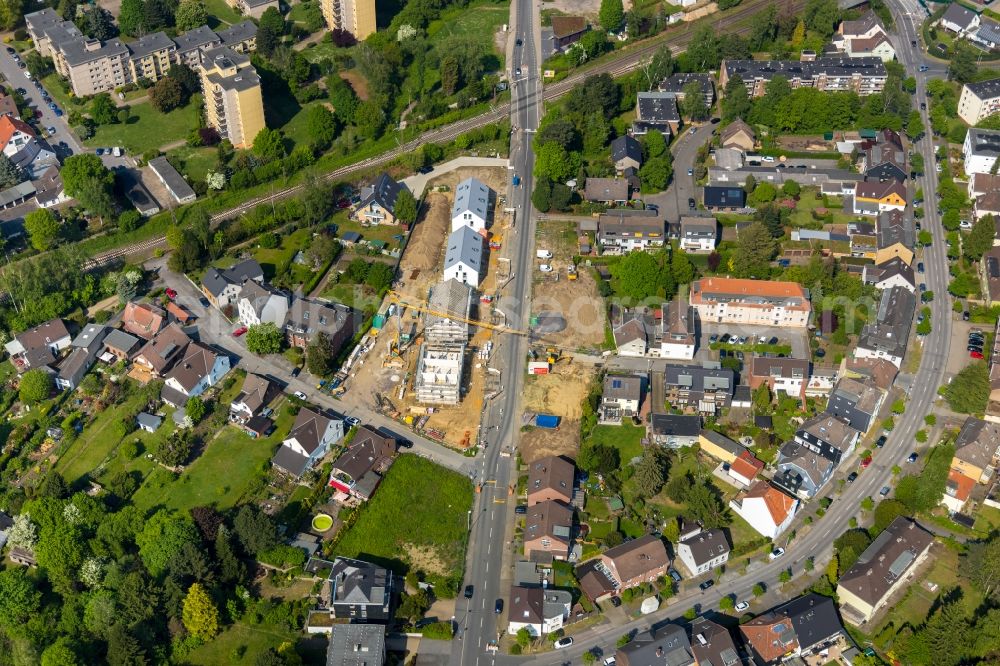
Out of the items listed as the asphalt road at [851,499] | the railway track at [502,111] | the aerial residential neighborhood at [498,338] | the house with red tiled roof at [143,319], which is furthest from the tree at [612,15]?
the house with red tiled roof at [143,319]

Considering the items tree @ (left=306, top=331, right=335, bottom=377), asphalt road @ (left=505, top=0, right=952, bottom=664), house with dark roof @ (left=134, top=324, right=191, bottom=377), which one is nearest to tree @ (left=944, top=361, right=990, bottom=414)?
asphalt road @ (left=505, top=0, right=952, bottom=664)

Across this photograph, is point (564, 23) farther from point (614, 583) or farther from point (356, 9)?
point (614, 583)

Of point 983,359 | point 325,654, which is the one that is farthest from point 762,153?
point 325,654

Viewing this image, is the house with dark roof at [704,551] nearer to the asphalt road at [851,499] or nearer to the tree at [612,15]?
the asphalt road at [851,499]

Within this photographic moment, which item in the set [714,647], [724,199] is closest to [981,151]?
[724,199]

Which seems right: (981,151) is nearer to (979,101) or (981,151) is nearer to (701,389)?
(979,101)

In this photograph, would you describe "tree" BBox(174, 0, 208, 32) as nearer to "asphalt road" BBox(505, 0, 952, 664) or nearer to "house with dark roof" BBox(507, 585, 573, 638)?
"asphalt road" BBox(505, 0, 952, 664)
